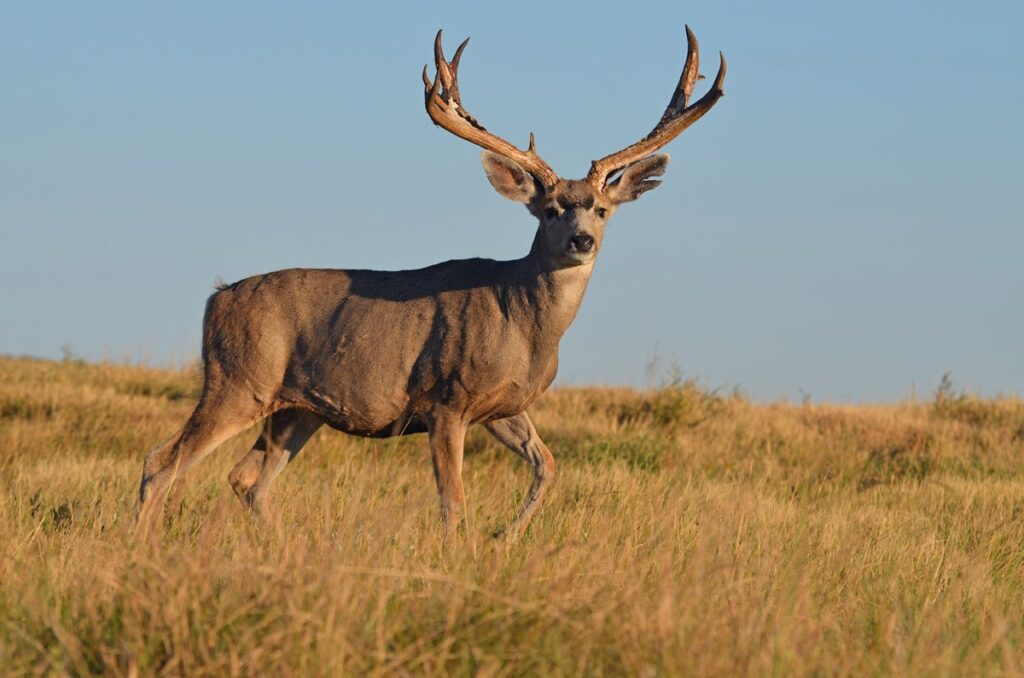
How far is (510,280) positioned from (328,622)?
488cm

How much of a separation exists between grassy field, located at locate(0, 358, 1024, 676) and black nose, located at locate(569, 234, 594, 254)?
1577 mm

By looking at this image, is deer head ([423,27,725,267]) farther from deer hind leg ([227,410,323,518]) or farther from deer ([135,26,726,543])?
deer hind leg ([227,410,323,518])

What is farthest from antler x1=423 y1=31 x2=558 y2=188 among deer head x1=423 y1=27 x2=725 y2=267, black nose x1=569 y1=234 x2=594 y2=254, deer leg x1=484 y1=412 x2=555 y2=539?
deer leg x1=484 y1=412 x2=555 y2=539

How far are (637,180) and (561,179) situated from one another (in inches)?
21.5

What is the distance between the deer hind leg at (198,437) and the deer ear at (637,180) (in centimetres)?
275

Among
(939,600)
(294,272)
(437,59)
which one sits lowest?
(939,600)

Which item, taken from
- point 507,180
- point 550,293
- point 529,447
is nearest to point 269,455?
point 529,447

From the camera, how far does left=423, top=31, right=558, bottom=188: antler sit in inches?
356

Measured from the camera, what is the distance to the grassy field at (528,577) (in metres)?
4.25

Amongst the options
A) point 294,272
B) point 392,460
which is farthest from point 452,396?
point 392,460

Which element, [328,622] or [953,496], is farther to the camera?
[953,496]

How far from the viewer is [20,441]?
12734mm

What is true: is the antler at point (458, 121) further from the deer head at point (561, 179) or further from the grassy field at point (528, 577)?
the grassy field at point (528, 577)

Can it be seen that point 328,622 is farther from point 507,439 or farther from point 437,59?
point 437,59
